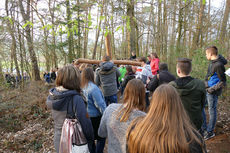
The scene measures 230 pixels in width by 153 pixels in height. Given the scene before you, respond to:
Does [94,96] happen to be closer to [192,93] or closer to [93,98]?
[93,98]

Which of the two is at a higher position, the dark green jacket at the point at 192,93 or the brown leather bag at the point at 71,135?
the dark green jacket at the point at 192,93

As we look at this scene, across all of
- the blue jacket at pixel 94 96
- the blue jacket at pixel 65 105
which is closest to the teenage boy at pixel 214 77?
the blue jacket at pixel 94 96

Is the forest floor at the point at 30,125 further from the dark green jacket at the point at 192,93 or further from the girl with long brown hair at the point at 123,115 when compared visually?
the girl with long brown hair at the point at 123,115

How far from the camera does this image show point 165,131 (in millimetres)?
1156

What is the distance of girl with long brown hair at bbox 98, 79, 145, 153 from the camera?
5.24 ft

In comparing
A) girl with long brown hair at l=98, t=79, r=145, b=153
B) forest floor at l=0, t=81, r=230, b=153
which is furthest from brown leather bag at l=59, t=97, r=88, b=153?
forest floor at l=0, t=81, r=230, b=153

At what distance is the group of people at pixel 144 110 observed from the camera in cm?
116

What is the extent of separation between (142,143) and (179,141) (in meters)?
0.28

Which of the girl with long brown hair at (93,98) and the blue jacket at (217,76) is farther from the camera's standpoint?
the blue jacket at (217,76)

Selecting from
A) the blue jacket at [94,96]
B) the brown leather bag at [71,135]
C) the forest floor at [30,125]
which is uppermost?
the blue jacket at [94,96]

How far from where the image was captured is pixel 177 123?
1.19 m

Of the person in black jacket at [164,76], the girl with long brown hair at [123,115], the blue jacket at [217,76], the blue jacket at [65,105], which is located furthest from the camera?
the person in black jacket at [164,76]

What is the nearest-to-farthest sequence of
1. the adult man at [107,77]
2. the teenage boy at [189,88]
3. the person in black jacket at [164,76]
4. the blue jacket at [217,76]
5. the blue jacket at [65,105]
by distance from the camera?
the blue jacket at [65,105] < the teenage boy at [189,88] < the blue jacket at [217,76] < the person in black jacket at [164,76] < the adult man at [107,77]

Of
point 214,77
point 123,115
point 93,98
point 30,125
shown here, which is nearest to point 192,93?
point 214,77
